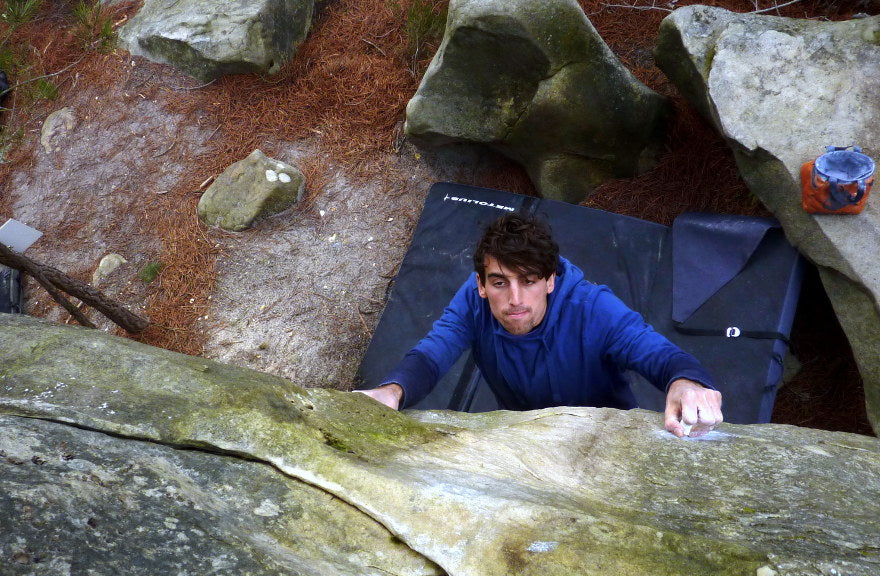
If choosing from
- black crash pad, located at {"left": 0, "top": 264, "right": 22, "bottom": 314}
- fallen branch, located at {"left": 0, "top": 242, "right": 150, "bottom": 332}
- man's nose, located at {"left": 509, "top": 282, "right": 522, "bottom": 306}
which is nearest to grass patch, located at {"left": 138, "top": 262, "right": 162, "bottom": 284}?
fallen branch, located at {"left": 0, "top": 242, "right": 150, "bottom": 332}

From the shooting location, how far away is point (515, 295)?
2336 mm

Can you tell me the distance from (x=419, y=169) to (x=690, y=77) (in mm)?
1906

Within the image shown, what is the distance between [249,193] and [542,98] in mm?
2083

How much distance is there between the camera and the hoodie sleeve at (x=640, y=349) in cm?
210

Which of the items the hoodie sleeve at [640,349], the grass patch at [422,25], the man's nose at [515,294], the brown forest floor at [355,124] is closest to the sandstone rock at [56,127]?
the brown forest floor at [355,124]

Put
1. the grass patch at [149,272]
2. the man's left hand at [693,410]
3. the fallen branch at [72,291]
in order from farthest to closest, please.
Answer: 1. the grass patch at [149,272]
2. the fallen branch at [72,291]
3. the man's left hand at [693,410]

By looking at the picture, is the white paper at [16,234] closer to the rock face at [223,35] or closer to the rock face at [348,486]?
the rock face at [223,35]

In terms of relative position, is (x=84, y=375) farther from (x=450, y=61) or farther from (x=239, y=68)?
(x=239, y=68)

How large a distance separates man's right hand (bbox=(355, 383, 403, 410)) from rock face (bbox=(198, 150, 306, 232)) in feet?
9.28

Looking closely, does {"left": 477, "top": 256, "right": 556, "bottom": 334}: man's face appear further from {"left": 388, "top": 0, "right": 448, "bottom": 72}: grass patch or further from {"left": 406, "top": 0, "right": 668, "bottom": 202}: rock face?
{"left": 388, "top": 0, "right": 448, "bottom": 72}: grass patch

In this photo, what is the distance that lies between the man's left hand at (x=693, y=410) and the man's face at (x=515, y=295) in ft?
1.94

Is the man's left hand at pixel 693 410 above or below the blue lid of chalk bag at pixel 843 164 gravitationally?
below

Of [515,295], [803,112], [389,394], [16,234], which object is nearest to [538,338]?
[515,295]

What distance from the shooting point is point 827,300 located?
12.8ft
